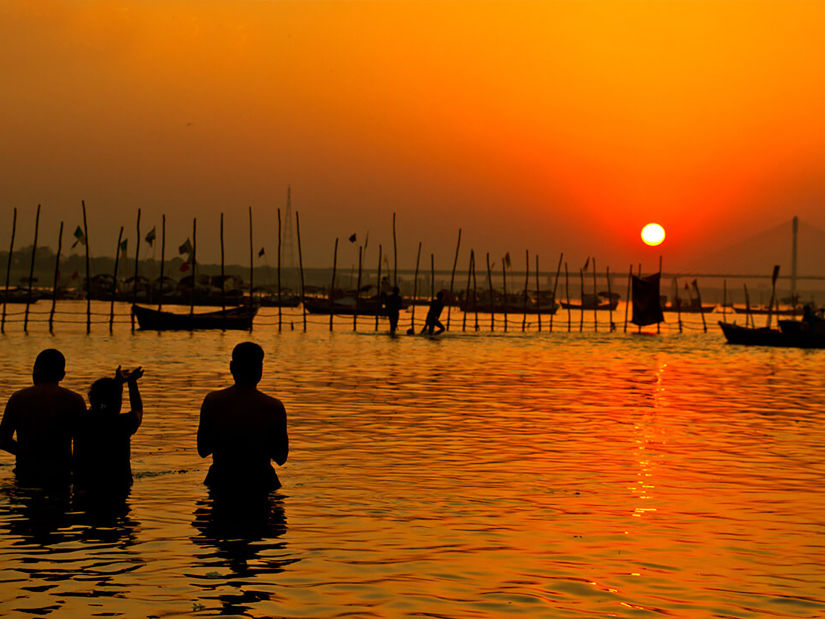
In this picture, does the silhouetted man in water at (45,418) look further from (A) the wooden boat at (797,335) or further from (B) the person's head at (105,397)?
(A) the wooden boat at (797,335)

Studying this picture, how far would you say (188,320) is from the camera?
4731cm

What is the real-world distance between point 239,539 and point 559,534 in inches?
89.6

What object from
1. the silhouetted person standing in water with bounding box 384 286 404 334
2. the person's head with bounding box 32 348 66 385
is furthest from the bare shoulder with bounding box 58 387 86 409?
the silhouetted person standing in water with bounding box 384 286 404 334

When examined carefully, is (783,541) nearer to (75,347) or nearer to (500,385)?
(500,385)

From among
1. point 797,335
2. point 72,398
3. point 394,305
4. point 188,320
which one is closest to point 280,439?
point 72,398

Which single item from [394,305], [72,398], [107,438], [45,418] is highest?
[394,305]

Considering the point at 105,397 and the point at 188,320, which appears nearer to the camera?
the point at 105,397

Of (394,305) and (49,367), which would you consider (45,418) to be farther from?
(394,305)

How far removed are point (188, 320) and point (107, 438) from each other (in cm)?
3941

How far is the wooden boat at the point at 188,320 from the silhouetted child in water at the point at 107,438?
3845cm

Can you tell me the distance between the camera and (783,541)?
317 inches

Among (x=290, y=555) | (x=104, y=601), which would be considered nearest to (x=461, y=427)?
(x=290, y=555)

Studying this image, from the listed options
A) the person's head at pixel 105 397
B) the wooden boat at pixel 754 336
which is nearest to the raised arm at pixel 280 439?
the person's head at pixel 105 397

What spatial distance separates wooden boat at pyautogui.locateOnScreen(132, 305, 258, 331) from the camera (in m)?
47.3
